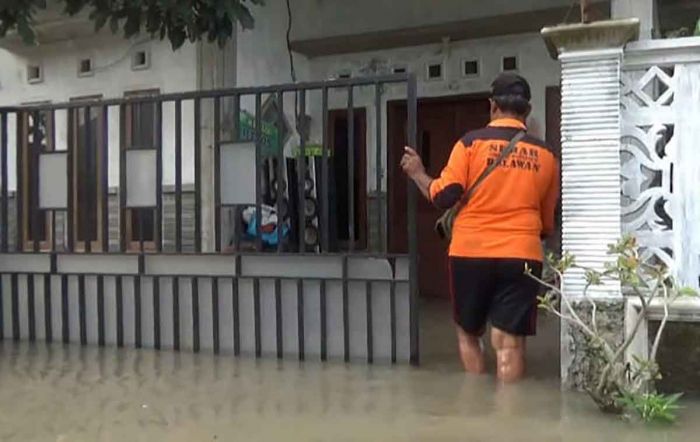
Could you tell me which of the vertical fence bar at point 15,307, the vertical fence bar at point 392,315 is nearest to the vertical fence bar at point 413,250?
the vertical fence bar at point 392,315

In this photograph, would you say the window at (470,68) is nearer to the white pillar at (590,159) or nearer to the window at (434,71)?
the window at (434,71)

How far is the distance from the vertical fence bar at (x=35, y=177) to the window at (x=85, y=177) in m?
0.31

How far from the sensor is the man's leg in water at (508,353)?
14.8 ft

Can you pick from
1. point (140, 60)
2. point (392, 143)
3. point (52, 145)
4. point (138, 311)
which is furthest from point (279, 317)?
point (140, 60)

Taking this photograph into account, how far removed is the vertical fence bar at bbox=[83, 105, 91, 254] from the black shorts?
302cm

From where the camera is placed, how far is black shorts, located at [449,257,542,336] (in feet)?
14.6

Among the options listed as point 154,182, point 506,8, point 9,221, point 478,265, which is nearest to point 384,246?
point 478,265

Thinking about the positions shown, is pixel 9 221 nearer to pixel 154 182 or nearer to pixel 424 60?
pixel 154 182

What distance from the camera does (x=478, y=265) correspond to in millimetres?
4508

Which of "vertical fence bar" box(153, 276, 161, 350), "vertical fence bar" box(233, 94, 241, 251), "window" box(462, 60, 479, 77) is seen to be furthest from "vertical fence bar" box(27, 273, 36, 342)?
"window" box(462, 60, 479, 77)

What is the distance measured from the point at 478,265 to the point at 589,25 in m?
1.40

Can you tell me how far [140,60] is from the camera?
326 inches

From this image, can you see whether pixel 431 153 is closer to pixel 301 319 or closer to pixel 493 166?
pixel 301 319

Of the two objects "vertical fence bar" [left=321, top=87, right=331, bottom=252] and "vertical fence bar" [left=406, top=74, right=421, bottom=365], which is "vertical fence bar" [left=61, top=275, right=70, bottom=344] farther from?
"vertical fence bar" [left=406, top=74, right=421, bottom=365]
